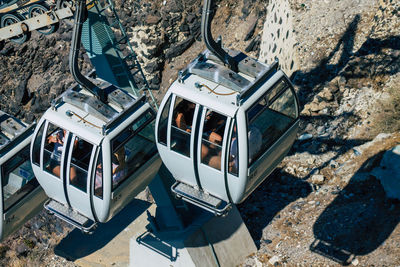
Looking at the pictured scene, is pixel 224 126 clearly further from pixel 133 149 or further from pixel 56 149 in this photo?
pixel 56 149

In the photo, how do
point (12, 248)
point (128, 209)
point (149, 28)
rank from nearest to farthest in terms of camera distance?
point (128, 209) → point (12, 248) → point (149, 28)

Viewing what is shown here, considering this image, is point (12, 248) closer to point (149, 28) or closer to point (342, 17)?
point (149, 28)

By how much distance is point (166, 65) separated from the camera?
2006cm

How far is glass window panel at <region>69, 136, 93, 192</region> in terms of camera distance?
30.8 feet

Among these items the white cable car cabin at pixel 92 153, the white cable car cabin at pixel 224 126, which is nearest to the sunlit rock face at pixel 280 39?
the white cable car cabin at pixel 224 126

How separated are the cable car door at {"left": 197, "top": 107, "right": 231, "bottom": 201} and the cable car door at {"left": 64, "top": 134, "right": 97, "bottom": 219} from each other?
1.61m

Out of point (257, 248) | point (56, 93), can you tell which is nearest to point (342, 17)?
point (257, 248)

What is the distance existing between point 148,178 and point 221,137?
1675 millimetres

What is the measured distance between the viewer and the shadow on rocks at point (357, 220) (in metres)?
11.8

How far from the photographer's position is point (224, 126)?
368 inches

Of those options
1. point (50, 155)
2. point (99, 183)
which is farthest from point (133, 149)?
point (50, 155)

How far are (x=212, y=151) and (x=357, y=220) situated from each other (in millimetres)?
4463

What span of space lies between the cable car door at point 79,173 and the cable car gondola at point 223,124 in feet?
3.72

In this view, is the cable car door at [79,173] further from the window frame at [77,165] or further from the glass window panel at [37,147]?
the glass window panel at [37,147]
